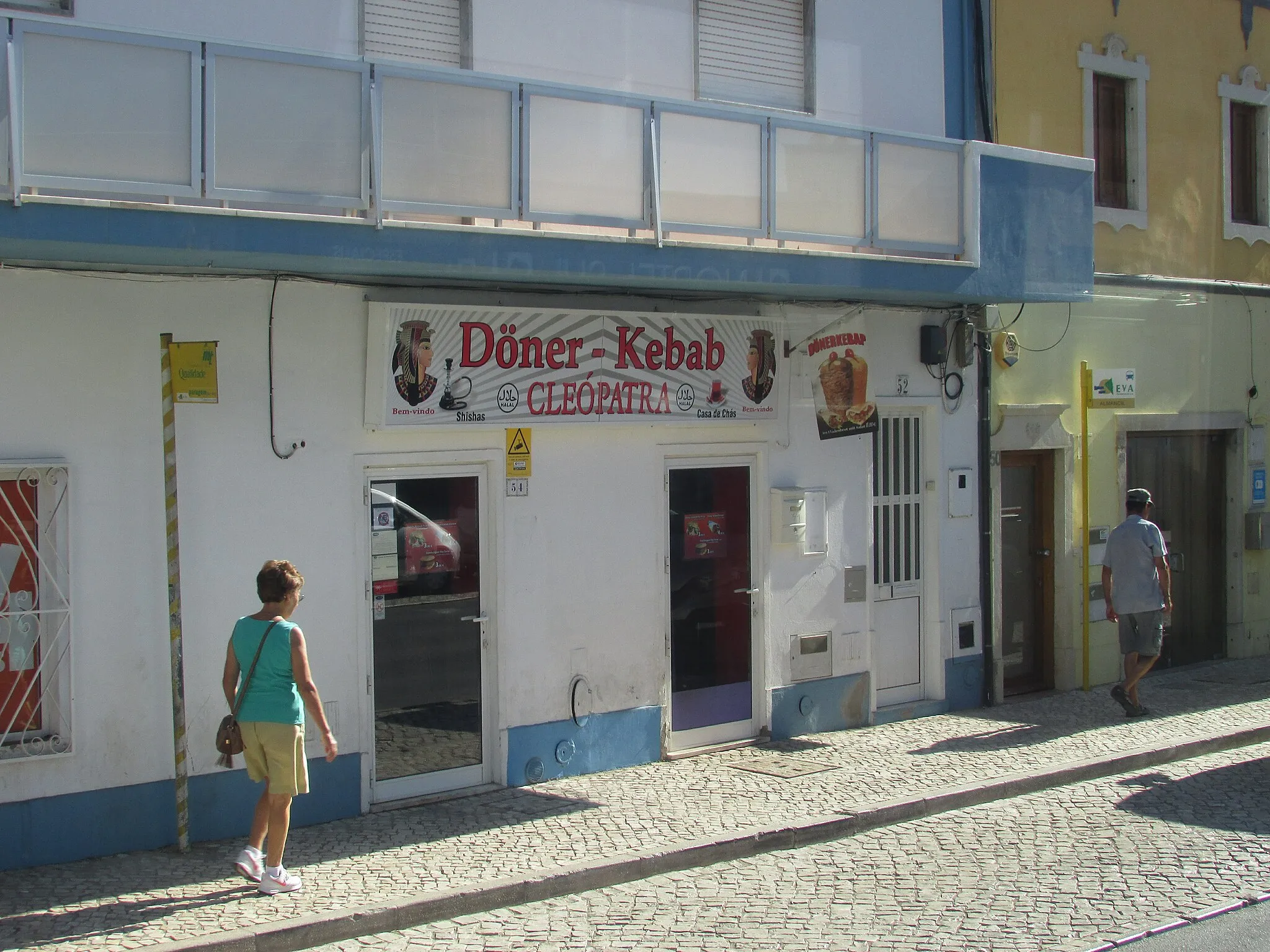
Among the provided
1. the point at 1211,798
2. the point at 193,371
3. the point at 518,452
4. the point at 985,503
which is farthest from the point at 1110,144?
the point at 193,371

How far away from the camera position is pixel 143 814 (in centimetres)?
736

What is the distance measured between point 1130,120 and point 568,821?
8.83m

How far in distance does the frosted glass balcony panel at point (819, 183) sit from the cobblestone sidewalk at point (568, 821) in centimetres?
378

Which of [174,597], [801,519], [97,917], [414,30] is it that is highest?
[414,30]

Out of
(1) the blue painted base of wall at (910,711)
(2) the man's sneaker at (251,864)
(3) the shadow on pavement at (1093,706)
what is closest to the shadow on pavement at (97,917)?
(2) the man's sneaker at (251,864)

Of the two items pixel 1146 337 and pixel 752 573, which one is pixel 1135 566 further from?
pixel 752 573

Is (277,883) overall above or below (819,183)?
below

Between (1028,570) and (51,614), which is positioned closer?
(51,614)

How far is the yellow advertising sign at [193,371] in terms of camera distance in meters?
7.23

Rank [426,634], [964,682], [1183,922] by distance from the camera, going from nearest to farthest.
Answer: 1. [1183,922]
2. [426,634]
3. [964,682]

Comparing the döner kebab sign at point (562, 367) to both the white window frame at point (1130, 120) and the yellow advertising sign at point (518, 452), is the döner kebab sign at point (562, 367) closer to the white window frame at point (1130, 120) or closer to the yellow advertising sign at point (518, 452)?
the yellow advertising sign at point (518, 452)

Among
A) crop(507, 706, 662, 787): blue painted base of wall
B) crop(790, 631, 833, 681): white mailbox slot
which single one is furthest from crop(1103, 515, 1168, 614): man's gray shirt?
crop(507, 706, 662, 787): blue painted base of wall

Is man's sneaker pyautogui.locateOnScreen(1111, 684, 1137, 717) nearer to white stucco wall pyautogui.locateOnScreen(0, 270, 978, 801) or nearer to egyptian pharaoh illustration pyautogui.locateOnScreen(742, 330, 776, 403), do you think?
white stucco wall pyautogui.locateOnScreen(0, 270, 978, 801)

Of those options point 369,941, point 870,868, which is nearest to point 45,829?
point 369,941
